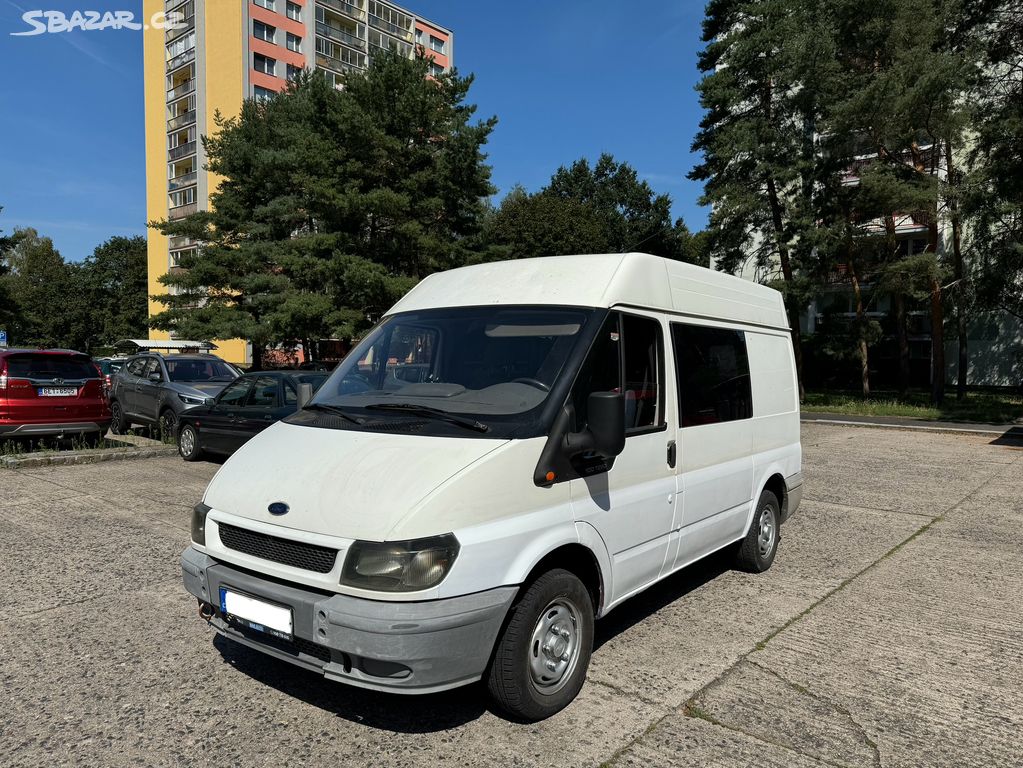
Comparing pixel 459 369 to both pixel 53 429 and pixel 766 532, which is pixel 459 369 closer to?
pixel 766 532

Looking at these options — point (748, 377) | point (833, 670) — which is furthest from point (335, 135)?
point (833, 670)

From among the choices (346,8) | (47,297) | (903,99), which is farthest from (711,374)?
(47,297)

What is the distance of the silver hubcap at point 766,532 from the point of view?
555cm

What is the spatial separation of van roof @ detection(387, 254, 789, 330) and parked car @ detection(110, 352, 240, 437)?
29.7ft

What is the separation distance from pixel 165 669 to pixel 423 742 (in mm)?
1575

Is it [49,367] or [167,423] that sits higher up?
[49,367]

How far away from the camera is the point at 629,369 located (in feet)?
12.5

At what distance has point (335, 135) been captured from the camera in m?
27.3

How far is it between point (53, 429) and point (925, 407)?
78.3 ft

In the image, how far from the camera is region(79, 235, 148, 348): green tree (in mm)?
67562

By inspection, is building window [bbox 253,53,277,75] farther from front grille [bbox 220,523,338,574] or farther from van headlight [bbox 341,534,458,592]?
van headlight [bbox 341,534,458,592]

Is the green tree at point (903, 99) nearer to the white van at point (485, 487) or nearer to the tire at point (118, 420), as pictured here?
the white van at point (485, 487)

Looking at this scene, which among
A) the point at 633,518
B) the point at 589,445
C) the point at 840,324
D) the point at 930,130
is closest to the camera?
the point at 589,445

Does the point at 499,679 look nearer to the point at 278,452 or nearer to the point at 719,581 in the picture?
the point at 278,452
